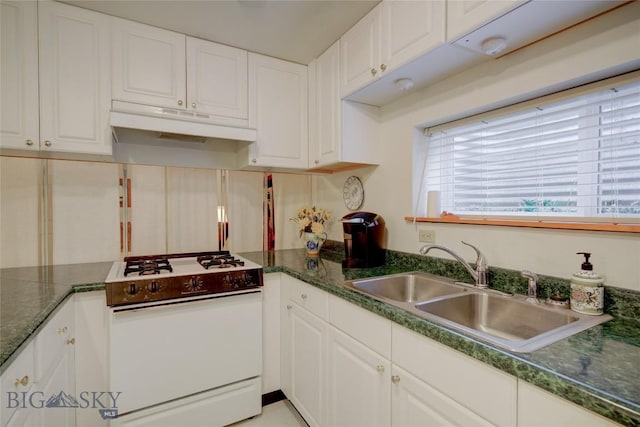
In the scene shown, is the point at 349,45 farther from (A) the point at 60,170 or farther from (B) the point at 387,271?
(A) the point at 60,170

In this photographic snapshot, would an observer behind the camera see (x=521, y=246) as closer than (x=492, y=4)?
No

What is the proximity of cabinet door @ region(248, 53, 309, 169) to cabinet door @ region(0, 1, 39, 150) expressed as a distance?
1167 mm

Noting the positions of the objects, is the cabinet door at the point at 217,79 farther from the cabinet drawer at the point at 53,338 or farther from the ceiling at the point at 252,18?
the cabinet drawer at the point at 53,338

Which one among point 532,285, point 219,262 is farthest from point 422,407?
point 219,262

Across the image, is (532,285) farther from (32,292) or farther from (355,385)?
(32,292)

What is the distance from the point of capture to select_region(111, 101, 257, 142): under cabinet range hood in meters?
1.68

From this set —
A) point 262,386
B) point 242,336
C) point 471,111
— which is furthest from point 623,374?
point 262,386

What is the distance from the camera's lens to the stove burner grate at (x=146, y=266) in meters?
1.67

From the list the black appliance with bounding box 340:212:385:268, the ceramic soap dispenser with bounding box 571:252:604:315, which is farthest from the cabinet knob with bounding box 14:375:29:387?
the ceramic soap dispenser with bounding box 571:252:604:315

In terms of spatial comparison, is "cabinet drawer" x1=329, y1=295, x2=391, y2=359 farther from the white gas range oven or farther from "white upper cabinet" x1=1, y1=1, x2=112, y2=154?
"white upper cabinet" x1=1, y1=1, x2=112, y2=154

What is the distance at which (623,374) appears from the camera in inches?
26.7

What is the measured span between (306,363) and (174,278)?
87 cm

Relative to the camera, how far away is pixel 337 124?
2.02 metres

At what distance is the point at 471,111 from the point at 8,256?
274 centimetres
